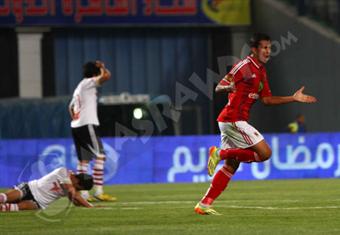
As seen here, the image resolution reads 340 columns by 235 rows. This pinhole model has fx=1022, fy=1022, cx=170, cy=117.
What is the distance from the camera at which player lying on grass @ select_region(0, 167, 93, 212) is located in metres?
12.9

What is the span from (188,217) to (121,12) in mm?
22569

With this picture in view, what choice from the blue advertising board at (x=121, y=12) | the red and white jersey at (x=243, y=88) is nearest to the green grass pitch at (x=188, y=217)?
the red and white jersey at (x=243, y=88)

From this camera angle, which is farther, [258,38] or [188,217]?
[258,38]

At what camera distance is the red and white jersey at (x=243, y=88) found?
1232cm

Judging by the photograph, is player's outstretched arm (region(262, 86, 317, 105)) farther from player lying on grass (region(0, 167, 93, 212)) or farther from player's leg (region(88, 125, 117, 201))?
player's leg (region(88, 125, 117, 201))

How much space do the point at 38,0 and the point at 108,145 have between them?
428 inches

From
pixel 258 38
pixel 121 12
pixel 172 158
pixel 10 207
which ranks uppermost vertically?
pixel 258 38

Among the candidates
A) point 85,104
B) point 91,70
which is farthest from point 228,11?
point 85,104

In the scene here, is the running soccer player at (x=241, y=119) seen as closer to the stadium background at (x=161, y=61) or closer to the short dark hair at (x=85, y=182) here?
the short dark hair at (x=85, y=182)

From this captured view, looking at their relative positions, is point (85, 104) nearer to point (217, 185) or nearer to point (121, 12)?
point (217, 185)

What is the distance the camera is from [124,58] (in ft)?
119

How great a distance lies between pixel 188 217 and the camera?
39.1 ft

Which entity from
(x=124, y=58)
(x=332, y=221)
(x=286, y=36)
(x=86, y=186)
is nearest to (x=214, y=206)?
(x=86, y=186)

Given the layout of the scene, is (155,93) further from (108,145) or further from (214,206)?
(214,206)
